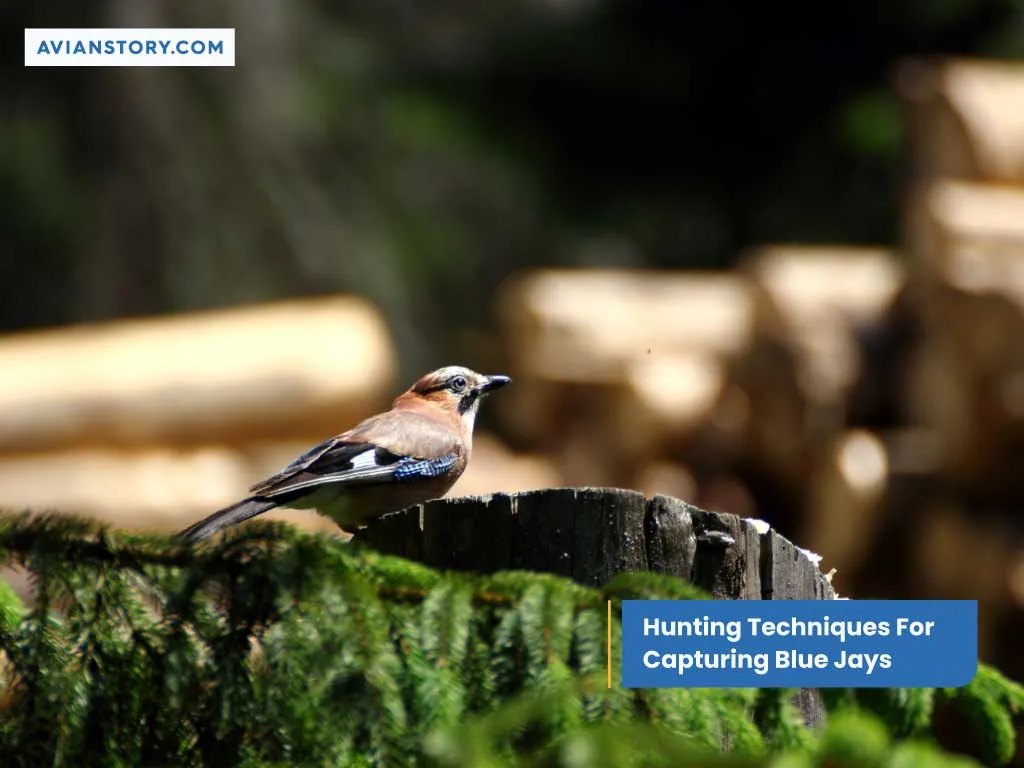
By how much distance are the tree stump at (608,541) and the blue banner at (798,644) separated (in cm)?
24

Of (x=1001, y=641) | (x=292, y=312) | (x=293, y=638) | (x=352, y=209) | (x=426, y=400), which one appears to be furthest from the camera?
(x=352, y=209)

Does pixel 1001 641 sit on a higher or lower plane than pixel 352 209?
lower

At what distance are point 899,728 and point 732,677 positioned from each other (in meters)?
0.35

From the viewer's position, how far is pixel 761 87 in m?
14.7

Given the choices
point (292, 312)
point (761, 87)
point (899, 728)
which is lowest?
point (899, 728)

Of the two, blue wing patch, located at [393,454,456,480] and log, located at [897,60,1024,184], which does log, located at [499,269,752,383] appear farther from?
blue wing patch, located at [393,454,456,480]

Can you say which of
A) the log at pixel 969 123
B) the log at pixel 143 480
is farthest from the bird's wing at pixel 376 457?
the log at pixel 969 123

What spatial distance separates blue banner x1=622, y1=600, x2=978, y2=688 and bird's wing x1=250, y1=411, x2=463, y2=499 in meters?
2.06

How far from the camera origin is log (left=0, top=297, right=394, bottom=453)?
8008 mm

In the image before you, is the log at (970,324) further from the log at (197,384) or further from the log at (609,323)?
the log at (197,384)

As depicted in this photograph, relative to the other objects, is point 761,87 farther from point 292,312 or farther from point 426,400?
point 426,400

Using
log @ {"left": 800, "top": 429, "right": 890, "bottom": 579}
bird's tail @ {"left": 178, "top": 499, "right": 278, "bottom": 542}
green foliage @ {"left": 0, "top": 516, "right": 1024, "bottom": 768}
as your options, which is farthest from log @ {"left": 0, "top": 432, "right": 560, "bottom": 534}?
green foliage @ {"left": 0, "top": 516, "right": 1024, "bottom": 768}

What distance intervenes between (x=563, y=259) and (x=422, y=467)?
10824 mm

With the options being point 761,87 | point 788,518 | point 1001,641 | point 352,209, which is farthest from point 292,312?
point 761,87
